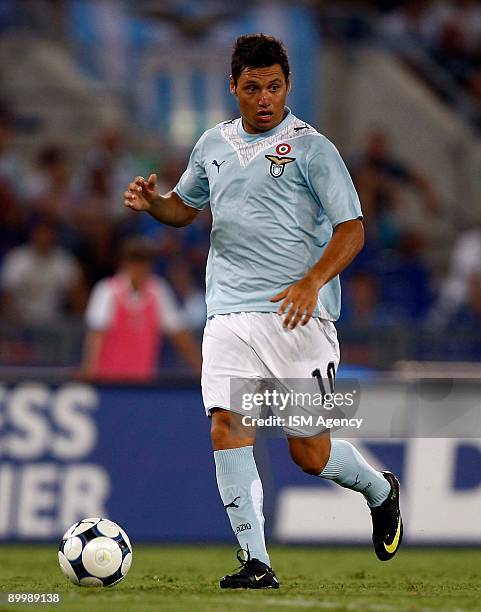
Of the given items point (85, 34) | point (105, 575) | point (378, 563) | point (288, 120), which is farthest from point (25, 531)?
point (85, 34)

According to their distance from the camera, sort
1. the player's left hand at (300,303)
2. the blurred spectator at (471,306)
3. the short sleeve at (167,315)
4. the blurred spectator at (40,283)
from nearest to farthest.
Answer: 1. the player's left hand at (300,303)
2. the short sleeve at (167,315)
3. the blurred spectator at (471,306)
4. the blurred spectator at (40,283)

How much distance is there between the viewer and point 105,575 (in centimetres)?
598

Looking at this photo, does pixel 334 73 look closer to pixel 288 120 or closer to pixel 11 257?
pixel 11 257

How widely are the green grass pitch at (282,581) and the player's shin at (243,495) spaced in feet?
0.80

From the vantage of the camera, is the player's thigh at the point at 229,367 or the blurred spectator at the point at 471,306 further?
the blurred spectator at the point at 471,306

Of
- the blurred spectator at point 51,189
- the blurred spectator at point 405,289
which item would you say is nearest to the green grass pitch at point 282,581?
the blurred spectator at point 405,289

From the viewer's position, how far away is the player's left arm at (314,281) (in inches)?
225

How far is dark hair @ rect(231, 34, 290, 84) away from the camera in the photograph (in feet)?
19.4

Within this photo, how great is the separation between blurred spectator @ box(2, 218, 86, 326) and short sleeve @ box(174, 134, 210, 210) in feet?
21.2

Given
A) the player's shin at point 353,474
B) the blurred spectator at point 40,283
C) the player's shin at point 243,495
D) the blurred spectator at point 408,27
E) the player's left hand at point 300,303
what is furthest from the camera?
the blurred spectator at point 408,27

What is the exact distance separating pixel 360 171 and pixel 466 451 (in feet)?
19.3

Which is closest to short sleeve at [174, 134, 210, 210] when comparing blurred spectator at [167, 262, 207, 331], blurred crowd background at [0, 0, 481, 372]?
blurred crowd background at [0, 0, 481, 372]

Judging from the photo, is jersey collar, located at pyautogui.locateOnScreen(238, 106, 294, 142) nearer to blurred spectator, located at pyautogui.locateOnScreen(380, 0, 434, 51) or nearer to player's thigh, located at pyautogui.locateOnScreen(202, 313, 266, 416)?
player's thigh, located at pyautogui.locateOnScreen(202, 313, 266, 416)

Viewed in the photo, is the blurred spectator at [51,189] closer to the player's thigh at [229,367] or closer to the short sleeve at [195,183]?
the short sleeve at [195,183]
